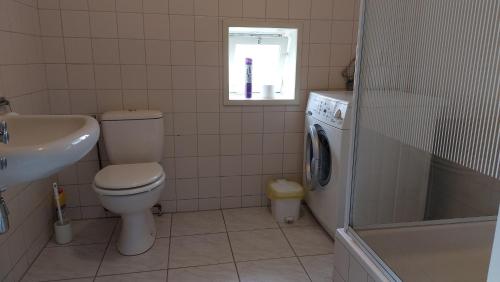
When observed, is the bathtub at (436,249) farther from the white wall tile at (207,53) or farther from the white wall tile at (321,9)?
the white wall tile at (321,9)

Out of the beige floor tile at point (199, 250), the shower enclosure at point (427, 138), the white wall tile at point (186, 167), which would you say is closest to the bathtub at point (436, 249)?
the shower enclosure at point (427, 138)

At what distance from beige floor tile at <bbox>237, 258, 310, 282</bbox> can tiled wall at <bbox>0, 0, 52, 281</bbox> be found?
1.14 metres

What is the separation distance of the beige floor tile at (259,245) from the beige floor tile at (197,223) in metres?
0.16

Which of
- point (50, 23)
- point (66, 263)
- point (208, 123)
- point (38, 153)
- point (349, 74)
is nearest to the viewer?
point (38, 153)

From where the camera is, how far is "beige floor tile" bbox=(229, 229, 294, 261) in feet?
6.63

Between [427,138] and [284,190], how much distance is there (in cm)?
148

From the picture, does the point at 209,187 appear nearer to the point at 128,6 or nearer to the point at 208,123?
the point at 208,123

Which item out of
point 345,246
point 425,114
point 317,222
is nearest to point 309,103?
point 317,222

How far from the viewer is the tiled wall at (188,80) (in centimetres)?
219

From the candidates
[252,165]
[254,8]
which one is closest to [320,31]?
[254,8]

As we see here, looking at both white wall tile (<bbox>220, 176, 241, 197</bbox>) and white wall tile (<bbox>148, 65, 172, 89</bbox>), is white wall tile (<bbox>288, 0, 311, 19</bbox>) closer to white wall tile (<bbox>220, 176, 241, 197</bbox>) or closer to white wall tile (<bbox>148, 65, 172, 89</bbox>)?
white wall tile (<bbox>148, 65, 172, 89</bbox>)

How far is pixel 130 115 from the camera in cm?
218

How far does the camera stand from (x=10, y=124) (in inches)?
50.4

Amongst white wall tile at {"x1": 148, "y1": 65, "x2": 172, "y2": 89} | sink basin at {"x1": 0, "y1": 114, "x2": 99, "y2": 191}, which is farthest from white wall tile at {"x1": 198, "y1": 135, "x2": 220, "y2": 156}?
sink basin at {"x1": 0, "y1": 114, "x2": 99, "y2": 191}
